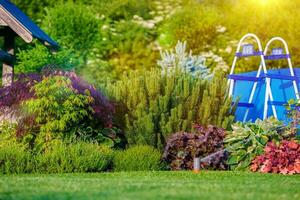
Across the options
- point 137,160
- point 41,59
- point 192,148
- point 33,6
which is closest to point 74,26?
point 33,6

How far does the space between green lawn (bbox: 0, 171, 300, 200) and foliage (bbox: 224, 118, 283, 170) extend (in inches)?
56.9

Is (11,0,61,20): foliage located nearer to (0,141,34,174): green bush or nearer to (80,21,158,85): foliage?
(80,21,158,85): foliage

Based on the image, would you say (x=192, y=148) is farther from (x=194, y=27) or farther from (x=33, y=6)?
(x=33, y=6)

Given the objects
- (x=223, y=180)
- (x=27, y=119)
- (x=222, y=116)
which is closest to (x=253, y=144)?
(x=222, y=116)

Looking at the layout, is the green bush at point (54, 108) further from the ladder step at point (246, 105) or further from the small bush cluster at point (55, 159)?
the ladder step at point (246, 105)

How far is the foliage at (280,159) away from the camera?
13648 millimetres

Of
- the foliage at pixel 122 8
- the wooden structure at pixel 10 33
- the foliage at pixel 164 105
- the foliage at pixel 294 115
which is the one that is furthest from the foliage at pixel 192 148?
→ the foliage at pixel 122 8

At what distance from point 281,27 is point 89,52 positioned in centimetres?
549

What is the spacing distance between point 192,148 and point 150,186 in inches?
171

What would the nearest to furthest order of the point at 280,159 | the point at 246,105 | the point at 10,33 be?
the point at 280,159 < the point at 10,33 < the point at 246,105

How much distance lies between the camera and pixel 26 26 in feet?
49.4

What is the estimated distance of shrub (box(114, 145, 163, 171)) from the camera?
14070 millimetres

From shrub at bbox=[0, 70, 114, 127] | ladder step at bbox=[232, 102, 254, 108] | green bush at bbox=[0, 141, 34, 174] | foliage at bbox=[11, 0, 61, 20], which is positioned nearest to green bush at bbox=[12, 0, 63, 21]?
foliage at bbox=[11, 0, 61, 20]

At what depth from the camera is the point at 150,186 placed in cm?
1041
